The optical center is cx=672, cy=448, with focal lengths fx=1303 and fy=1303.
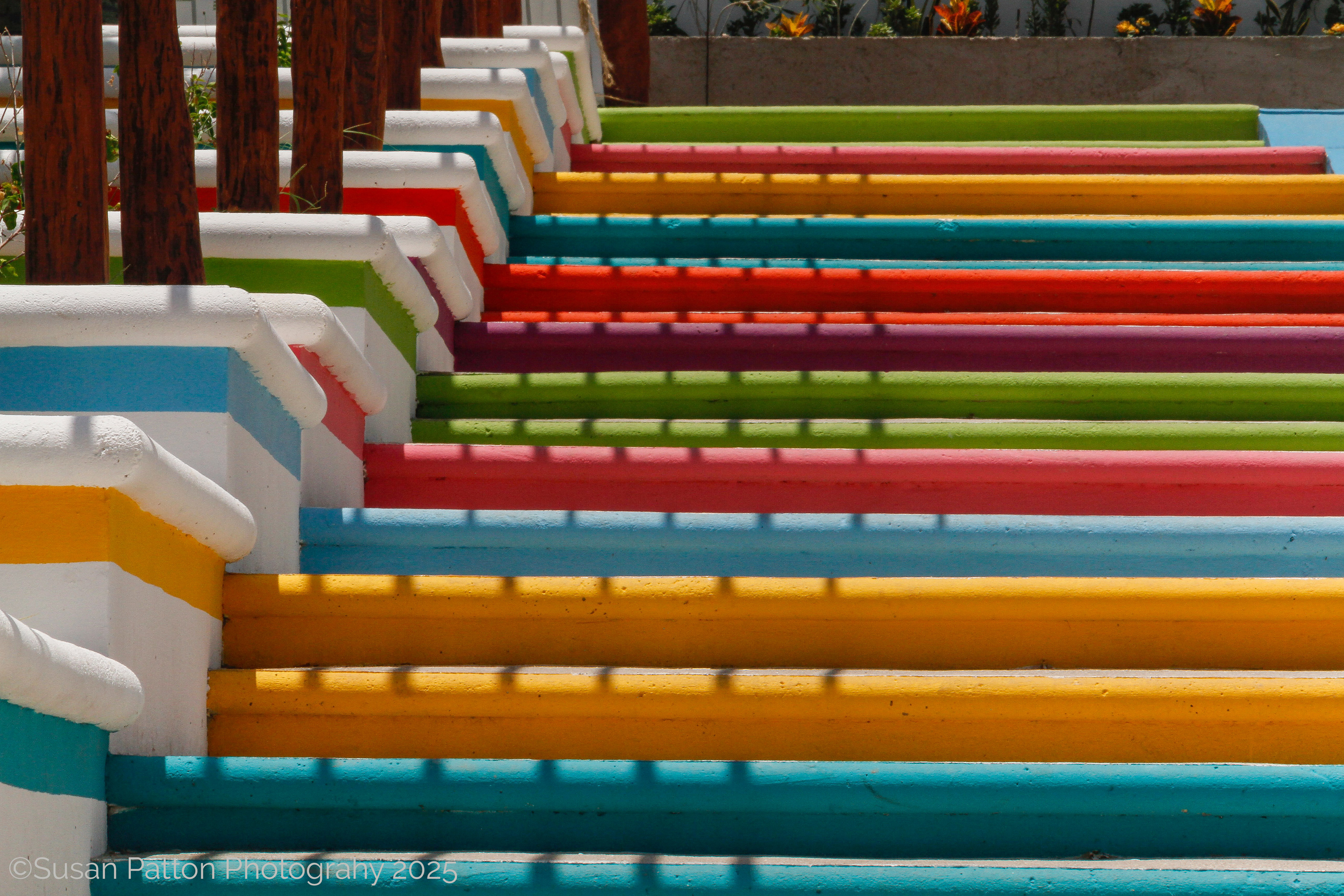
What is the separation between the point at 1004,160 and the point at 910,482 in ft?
6.27

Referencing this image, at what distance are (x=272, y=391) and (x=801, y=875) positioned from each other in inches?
36.6

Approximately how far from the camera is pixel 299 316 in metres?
1.83

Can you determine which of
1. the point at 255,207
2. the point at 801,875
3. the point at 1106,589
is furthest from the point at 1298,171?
the point at 801,875

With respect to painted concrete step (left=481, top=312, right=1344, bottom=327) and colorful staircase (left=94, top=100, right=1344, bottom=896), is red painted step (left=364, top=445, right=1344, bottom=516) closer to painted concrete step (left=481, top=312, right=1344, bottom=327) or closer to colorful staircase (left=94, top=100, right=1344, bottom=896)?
colorful staircase (left=94, top=100, right=1344, bottom=896)

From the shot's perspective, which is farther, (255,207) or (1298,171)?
(1298,171)

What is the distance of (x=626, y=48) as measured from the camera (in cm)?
514

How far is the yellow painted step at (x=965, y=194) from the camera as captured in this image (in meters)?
3.31

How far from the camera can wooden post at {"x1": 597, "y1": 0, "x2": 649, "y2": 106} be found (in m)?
5.12

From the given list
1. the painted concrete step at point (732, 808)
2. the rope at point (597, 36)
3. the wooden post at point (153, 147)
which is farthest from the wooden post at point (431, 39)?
the painted concrete step at point (732, 808)

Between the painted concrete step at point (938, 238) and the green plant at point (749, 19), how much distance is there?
3.83 meters

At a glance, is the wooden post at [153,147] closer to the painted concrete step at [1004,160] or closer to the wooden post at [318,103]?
the wooden post at [318,103]

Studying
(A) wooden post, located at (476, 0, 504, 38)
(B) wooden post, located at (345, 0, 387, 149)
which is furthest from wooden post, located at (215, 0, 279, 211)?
(A) wooden post, located at (476, 0, 504, 38)

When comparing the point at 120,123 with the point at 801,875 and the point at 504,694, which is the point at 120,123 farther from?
the point at 801,875

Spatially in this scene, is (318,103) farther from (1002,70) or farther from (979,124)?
(1002,70)
